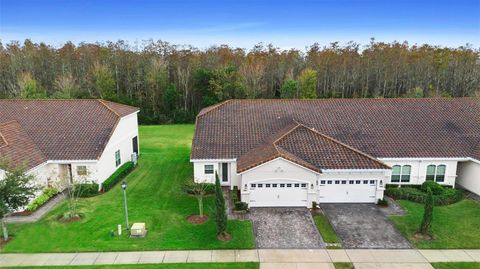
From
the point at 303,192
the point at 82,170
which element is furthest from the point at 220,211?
the point at 82,170

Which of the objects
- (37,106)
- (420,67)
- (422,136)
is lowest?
(422,136)

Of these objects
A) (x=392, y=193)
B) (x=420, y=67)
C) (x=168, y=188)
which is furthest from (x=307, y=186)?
(x=420, y=67)

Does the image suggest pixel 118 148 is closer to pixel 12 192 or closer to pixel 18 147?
pixel 18 147

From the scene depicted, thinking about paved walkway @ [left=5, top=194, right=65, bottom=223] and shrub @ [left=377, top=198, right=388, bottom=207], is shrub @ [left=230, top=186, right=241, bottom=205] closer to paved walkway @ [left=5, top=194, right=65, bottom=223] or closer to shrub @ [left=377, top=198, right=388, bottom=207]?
shrub @ [left=377, top=198, right=388, bottom=207]

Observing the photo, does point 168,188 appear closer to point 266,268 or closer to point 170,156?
point 170,156

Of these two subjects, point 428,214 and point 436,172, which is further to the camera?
point 436,172

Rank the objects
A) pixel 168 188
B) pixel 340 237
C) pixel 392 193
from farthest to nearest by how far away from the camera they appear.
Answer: pixel 168 188, pixel 392 193, pixel 340 237

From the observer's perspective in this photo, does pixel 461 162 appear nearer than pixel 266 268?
No
